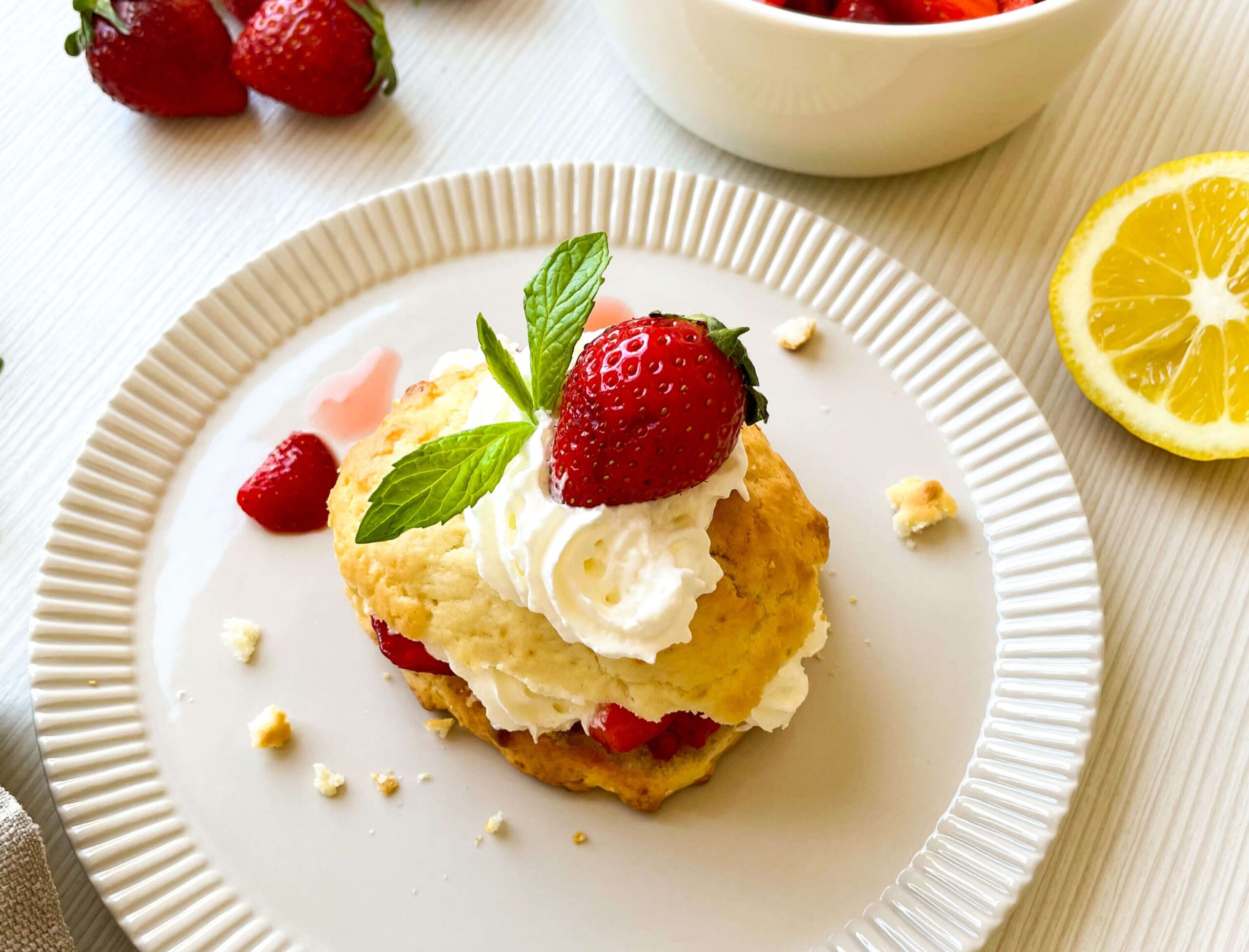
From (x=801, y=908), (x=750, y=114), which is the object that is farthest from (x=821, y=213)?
(x=801, y=908)

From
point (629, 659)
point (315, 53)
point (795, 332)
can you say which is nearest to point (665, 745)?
point (629, 659)

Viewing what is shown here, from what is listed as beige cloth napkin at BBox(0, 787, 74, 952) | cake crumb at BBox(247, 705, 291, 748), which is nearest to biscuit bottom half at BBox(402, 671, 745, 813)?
cake crumb at BBox(247, 705, 291, 748)

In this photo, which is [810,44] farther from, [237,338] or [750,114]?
[237,338]

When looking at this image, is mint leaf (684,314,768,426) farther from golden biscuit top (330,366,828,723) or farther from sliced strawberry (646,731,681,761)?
sliced strawberry (646,731,681,761)

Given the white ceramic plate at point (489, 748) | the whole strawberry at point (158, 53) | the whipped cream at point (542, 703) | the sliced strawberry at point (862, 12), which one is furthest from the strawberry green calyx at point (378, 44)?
the whipped cream at point (542, 703)

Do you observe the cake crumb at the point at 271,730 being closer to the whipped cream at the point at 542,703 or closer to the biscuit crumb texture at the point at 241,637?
the biscuit crumb texture at the point at 241,637

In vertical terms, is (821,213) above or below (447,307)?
below

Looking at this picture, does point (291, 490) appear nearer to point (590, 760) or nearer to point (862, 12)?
point (590, 760)
